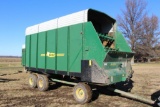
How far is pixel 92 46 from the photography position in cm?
852

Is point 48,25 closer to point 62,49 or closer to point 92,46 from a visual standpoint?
point 62,49

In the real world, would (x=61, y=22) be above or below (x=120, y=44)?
above

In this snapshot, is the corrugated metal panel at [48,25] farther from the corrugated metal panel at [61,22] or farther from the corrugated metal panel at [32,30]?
the corrugated metal panel at [32,30]

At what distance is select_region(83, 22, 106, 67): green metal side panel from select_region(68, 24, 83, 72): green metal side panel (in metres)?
0.32

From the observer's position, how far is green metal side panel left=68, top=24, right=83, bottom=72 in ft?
29.7

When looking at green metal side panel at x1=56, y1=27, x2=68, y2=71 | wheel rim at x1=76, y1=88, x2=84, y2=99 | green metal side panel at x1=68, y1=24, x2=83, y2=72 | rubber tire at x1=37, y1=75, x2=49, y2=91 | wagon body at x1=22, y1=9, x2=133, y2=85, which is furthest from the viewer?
rubber tire at x1=37, y1=75, x2=49, y2=91

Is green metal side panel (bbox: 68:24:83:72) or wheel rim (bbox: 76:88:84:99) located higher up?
green metal side panel (bbox: 68:24:83:72)

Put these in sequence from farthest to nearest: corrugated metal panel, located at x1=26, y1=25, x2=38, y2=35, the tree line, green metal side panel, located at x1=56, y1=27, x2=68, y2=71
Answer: the tree line < corrugated metal panel, located at x1=26, y1=25, x2=38, y2=35 < green metal side panel, located at x1=56, y1=27, x2=68, y2=71

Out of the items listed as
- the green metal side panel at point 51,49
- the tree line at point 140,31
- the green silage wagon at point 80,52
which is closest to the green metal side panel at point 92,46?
the green silage wagon at point 80,52

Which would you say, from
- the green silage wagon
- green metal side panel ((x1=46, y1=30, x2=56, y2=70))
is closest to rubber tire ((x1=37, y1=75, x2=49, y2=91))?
the green silage wagon

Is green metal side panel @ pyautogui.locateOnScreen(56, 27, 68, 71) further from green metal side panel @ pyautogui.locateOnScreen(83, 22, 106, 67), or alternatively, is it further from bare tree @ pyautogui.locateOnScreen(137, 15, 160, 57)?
bare tree @ pyautogui.locateOnScreen(137, 15, 160, 57)

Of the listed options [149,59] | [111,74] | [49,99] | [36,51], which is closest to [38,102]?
[49,99]

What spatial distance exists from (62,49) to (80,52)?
1345mm

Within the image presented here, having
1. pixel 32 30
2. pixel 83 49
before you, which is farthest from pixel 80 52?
pixel 32 30
